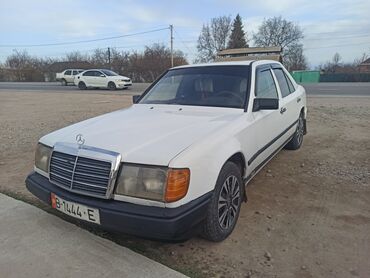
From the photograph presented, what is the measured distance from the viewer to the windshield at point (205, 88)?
3.86 metres

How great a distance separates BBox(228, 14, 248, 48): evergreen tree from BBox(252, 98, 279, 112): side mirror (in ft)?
199

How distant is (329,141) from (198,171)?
15.6ft

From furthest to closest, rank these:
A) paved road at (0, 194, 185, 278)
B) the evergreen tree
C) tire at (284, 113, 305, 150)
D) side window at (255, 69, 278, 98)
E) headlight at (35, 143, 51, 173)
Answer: the evergreen tree
tire at (284, 113, 305, 150)
side window at (255, 69, 278, 98)
headlight at (35, 143, 51, 173)
paved road at (0, 194, 185, 278)

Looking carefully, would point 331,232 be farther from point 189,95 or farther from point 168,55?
point 168,55

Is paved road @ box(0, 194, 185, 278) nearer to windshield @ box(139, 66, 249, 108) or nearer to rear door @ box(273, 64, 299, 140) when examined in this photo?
windshield @ box(139, 66, 249, 108)

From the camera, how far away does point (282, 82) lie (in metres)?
5.13

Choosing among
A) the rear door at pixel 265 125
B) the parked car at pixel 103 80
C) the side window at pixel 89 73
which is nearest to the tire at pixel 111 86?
the parked car at pixel 103 80

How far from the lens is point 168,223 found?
7.80 feet

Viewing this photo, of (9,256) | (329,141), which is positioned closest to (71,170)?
(9,256)

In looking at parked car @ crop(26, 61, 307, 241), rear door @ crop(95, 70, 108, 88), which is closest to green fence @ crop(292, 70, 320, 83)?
rear door @ crop(95, 70, 108, 88)

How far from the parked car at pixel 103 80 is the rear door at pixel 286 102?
20996 millimetres

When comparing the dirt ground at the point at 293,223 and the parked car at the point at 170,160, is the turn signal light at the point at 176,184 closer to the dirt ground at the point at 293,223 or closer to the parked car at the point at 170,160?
the parked car at the point at 170,160

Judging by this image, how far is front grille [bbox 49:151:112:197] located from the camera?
2.59 metres

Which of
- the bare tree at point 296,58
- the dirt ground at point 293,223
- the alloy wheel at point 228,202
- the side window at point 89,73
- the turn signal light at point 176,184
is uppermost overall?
the bare tree at point 296,58
